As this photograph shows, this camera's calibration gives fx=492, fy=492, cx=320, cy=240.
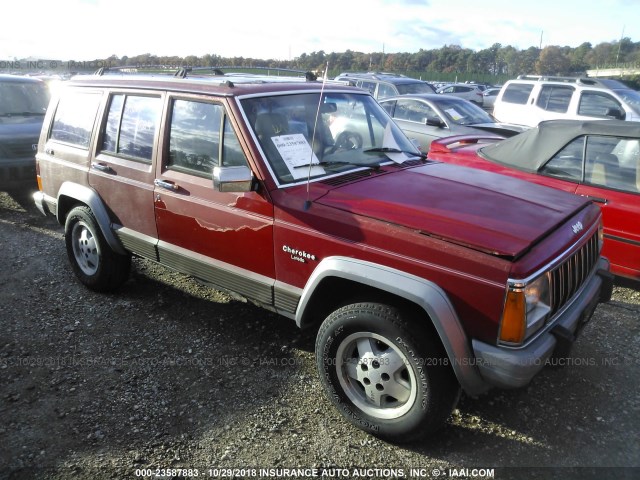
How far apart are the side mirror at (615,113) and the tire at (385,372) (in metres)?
9.11

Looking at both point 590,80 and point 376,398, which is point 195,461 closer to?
point 376,398

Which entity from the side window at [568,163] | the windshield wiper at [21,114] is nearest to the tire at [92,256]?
the side window at [568,163]

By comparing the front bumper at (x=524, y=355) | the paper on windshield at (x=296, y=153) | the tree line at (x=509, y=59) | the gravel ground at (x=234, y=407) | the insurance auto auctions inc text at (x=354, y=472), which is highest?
the tree line at (x=509, y=59)

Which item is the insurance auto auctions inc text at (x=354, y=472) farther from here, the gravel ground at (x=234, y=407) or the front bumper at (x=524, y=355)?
the front bumper at (x=524, y=355)

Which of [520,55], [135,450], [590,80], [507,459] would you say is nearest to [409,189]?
[507,459]

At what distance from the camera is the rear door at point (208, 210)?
322 centimetres

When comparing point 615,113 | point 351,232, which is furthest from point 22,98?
point 615,113

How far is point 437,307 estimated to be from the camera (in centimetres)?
246

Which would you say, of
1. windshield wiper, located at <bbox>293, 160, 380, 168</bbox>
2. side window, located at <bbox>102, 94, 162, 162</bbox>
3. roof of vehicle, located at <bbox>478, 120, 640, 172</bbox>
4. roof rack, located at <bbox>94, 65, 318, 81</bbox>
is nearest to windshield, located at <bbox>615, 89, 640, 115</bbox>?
roof of vehicle, located at <bbox>478, 120, 640, 172</bbox>

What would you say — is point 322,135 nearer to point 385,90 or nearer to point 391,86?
point 391,86

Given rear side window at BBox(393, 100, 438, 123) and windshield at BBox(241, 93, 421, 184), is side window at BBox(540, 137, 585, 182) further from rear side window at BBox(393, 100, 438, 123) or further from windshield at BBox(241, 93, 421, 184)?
rear side window at BBox(393, 100, 438, 123)

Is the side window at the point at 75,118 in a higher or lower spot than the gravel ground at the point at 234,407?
higher

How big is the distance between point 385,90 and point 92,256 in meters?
9.21

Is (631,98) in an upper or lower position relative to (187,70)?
lower
